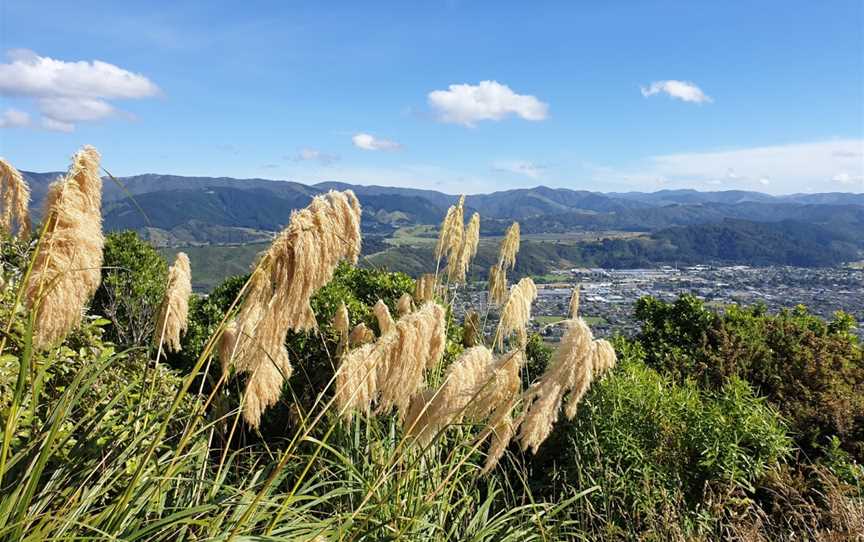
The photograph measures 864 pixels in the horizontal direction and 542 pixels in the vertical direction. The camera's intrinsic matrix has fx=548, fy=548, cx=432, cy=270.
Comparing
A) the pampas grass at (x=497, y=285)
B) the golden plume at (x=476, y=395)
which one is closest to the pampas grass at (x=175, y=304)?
the golden plume at (x=476, y=395)

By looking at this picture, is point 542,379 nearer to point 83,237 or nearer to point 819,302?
point 83,237

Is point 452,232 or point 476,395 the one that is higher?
point 452,232

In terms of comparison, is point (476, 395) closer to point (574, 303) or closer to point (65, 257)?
point (65, 257)

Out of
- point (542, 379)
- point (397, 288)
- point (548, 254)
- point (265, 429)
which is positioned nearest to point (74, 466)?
point (542, 379)

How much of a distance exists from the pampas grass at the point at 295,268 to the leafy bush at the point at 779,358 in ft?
19.0

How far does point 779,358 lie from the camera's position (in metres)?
7.69

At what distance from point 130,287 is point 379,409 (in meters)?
6.89

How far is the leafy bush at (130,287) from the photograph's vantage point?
302 inches

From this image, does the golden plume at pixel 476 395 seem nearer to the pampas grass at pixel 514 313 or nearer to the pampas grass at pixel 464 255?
the pampas grass at pixel 514 313

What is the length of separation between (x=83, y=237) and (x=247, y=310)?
28.5 inches

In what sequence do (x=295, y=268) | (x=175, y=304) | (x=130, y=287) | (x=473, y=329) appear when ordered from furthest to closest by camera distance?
(x=130, y=287) < (x=473, y=329) < (x=175, y=304) < (x=295, y=268)

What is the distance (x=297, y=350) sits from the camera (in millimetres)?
7117

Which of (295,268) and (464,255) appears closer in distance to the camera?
(295,268)

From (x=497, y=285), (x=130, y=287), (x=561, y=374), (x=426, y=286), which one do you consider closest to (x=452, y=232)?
(x=426, y=286)
